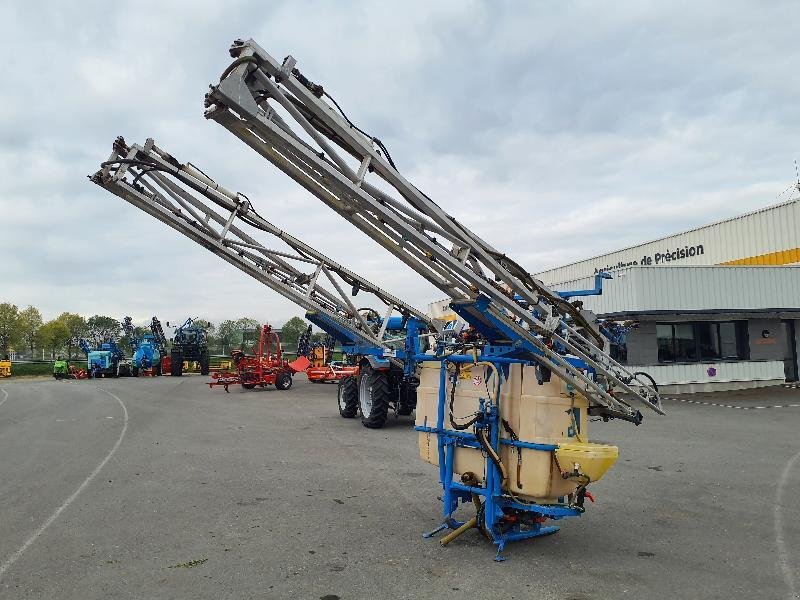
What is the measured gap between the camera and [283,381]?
978 inches

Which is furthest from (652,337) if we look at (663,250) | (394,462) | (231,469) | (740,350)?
(231,469)

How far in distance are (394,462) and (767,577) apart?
554 centimetres

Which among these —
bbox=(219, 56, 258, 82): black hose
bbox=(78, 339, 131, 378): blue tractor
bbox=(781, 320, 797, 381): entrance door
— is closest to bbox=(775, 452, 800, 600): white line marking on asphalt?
bbox=(219, 56, 258, 82): black hose

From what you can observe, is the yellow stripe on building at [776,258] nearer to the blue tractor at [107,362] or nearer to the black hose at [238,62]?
the black hose at [238,62]

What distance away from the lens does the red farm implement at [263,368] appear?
24.5 meters

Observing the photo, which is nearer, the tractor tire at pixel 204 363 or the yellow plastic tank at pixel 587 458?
the yellow plastic tank at pixel 587 458

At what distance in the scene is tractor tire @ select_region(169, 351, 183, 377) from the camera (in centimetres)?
3762

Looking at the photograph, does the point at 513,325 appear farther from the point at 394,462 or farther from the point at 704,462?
the point at 704,462

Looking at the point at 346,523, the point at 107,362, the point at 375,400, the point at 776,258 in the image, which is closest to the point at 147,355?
the point at 107,362

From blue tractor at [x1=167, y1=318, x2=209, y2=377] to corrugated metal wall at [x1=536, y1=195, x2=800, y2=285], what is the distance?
997 inches

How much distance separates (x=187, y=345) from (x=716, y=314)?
29199 millimetres

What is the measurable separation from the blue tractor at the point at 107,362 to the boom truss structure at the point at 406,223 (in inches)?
1425

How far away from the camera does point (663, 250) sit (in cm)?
2958

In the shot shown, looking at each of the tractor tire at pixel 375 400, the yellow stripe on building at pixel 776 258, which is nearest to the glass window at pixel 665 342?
the yellow stripe on building at pixel 776 258
